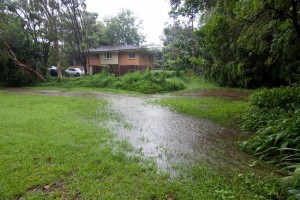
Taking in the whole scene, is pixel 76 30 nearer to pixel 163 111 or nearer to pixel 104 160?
pixel 163 111

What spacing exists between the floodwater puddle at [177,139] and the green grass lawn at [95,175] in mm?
349

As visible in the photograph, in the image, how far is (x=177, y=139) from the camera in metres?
5.11

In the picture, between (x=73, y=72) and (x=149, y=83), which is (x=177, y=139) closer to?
(x=149, y=83)

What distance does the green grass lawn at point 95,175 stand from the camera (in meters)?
2.77

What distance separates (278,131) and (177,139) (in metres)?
2.21

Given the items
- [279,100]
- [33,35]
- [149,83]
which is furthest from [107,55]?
[279,100]

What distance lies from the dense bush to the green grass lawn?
34.2 ft

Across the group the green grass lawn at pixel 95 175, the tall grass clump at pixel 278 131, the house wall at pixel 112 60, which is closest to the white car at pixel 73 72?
the house wall at pixel 112 60

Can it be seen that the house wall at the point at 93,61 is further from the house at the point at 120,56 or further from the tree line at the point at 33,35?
the tree line at the point at 33,35

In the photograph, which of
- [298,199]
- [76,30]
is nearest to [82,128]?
[298,199]

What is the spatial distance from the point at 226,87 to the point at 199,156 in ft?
43.7

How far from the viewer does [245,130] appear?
18.2 feet

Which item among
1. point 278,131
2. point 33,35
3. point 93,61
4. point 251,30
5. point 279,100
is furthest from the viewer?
point 93,61

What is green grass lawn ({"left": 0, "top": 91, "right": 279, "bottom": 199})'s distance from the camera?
9.08ft
